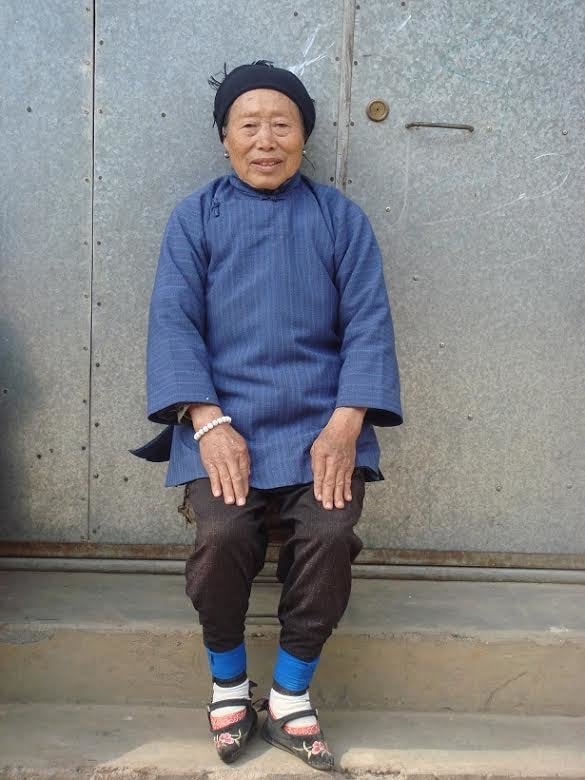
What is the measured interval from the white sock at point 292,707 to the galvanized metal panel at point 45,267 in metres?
1.03

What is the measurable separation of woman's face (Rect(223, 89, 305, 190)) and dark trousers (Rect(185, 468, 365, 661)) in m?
0.87

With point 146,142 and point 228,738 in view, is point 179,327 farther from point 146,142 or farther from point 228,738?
point 228,738

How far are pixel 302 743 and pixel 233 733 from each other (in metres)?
0.18

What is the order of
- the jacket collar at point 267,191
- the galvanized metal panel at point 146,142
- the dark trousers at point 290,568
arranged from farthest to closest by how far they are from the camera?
the galvanized metal panel at point 146,142, the jacket collar at point 267,191, the dark trousers at point 290,568

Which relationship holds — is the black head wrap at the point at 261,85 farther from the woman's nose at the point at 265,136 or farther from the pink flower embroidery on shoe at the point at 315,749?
the pink flower embroidery on shoe at the point at 315,749

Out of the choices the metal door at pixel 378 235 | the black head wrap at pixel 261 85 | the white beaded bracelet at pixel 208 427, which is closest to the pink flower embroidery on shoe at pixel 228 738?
the white beaded bracelet at pixel 208 427

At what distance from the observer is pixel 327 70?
262 centimetres

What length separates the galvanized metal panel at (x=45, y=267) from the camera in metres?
2.59

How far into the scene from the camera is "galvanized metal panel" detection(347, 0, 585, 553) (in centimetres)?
263

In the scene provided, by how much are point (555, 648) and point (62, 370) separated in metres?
1.80

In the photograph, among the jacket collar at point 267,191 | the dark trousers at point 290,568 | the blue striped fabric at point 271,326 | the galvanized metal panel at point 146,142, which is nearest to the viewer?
the dark trousers at point 290,568

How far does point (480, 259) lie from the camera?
2738mm

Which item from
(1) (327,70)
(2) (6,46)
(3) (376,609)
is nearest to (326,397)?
(3) (376,609)

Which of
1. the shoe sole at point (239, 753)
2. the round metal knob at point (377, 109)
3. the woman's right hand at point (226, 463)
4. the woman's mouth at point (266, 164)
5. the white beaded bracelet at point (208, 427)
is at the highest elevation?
the round metal knob at point (377, 109)
